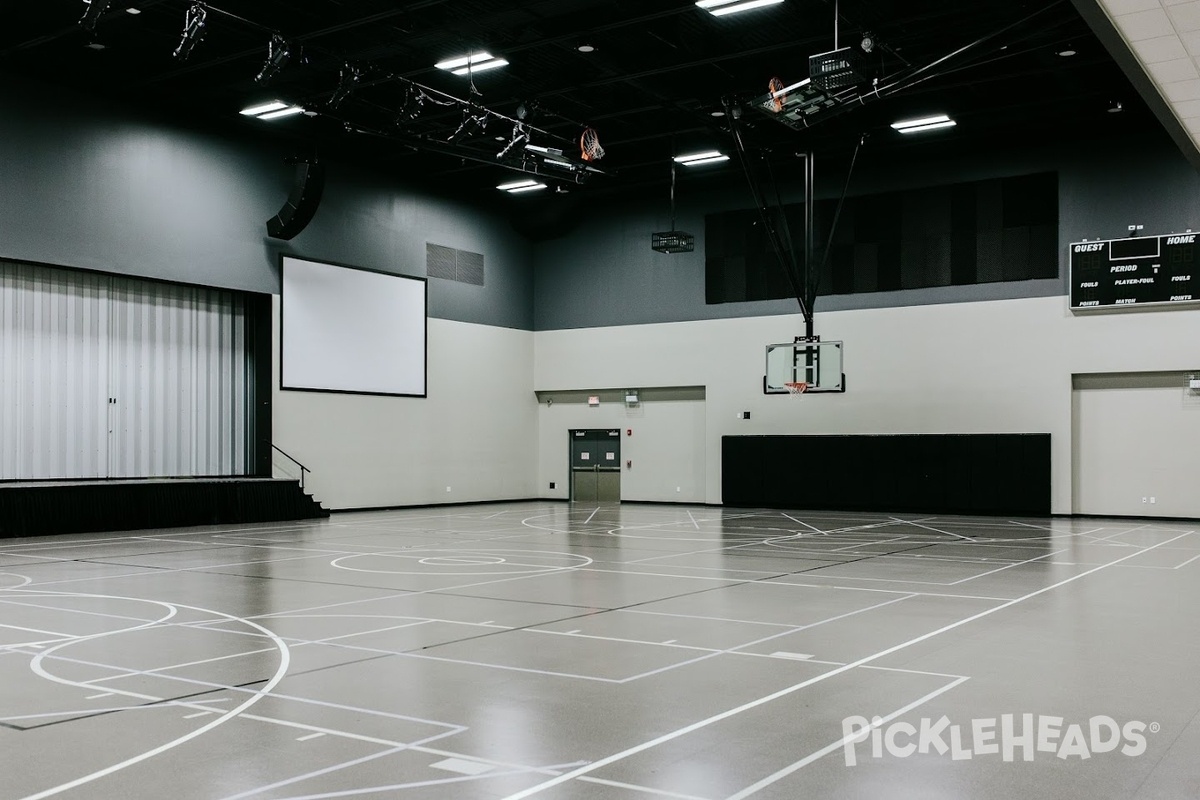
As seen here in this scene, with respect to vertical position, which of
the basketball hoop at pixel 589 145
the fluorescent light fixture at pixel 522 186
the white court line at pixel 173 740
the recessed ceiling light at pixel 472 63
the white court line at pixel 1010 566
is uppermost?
the recessed ceiling light at pixel 472 63

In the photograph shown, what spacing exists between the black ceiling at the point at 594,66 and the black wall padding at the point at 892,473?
280 inches

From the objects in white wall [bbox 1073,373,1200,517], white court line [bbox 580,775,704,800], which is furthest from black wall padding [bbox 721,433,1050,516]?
white court line [bbox 580,775,704,800]

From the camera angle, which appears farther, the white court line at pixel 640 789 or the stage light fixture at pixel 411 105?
the stage light fixture at pixel 411 105

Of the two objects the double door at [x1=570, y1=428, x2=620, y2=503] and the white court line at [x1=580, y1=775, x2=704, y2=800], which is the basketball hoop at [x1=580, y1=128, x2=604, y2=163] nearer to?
the double door at [x1=570, y1=428, x2=620, y2=503]

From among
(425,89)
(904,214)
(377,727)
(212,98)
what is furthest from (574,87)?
(377,727)

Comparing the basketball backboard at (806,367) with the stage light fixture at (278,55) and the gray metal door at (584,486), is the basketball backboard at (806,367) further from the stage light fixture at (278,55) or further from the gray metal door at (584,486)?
the stage light fixture at (278,55)

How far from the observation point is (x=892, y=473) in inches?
1045

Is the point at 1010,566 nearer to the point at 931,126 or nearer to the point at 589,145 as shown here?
the point at 589,145

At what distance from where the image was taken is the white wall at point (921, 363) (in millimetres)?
24156

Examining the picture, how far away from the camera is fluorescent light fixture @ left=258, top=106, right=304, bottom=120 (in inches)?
862

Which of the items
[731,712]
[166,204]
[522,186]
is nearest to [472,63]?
[166,204]

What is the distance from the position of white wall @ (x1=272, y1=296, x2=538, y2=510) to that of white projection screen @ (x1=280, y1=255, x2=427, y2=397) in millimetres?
332

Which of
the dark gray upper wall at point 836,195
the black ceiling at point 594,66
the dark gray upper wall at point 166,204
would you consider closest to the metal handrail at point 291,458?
the dark gray upper wall at point 166,204

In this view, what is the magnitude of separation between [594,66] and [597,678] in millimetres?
15163
